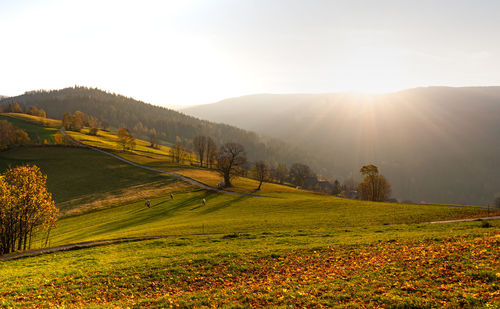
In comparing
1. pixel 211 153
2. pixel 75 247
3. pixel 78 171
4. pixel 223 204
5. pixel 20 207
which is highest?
pixel 211 153

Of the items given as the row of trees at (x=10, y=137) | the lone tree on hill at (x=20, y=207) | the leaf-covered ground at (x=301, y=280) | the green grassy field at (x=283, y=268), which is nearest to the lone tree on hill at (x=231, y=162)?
the green grassy field at (x=283, y=268)

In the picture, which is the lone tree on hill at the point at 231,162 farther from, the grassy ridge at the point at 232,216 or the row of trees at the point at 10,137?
the row of trees at the point at 10,137

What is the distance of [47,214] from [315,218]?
41.9 metres

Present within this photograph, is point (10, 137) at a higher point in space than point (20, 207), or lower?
higher

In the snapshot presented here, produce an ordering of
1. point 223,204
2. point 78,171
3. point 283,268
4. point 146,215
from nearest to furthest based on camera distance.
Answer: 1. point 283,268
2. point 146,215
3. point 223,204
4. point 78,171

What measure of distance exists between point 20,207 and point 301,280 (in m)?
40.2

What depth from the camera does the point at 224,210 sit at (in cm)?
5141

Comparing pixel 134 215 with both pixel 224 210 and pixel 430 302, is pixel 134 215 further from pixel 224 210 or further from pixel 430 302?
pixel 430 302

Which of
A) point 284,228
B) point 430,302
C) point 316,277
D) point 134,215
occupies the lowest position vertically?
point 134,215

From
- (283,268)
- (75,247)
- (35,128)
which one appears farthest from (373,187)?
(35,128)

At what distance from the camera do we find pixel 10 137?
104 m

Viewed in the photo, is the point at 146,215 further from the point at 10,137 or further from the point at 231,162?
the point at 10,137

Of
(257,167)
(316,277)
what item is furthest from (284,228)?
(257,167)

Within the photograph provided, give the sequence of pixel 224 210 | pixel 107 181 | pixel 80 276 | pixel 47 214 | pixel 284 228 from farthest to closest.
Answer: pixel 107 181, pixel 224 210, pixel 47 214, pixel 284 228, pixel 80 276
